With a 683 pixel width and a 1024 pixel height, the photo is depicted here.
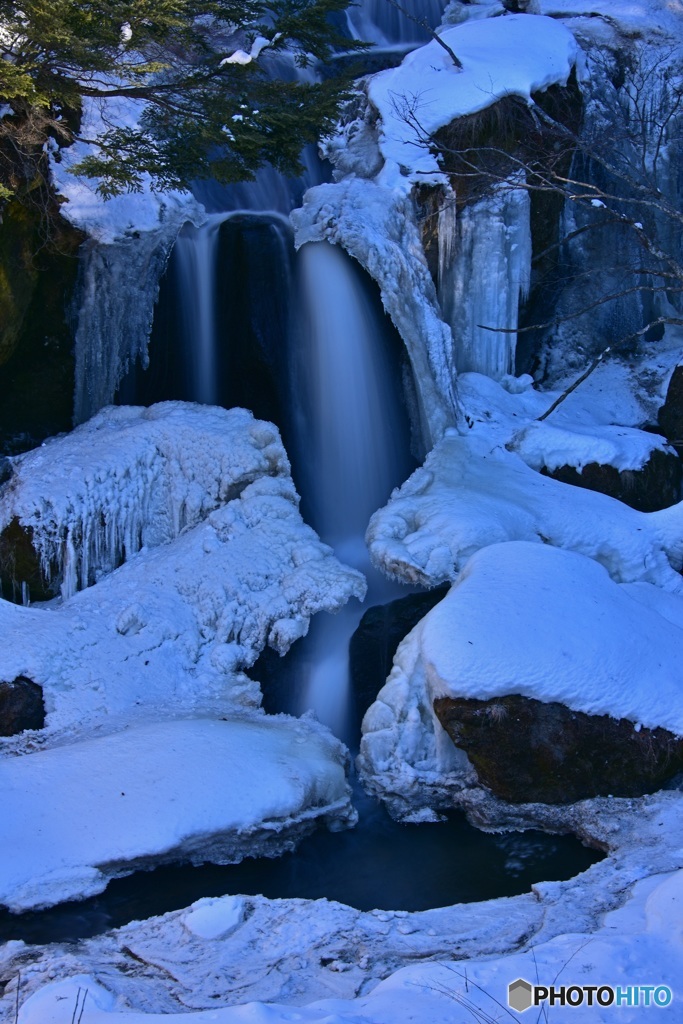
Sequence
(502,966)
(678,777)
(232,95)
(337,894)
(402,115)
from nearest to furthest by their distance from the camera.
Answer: (502,966) → (337,894) → (678,777) → (232,95) → (402,115)

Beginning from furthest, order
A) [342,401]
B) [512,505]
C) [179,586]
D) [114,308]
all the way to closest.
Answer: [342,401] → [114,308] → [512,505] → [179,586]

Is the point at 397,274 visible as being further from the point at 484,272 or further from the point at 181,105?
the point at 181,105

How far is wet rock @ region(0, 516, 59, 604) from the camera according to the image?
738 centimetres

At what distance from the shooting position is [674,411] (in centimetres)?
945

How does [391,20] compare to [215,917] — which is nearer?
[215,917]

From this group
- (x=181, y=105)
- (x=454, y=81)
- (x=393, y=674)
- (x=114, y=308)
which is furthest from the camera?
(x=454, y=81)

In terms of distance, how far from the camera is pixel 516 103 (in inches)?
372

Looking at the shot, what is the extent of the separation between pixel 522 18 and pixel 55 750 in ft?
29.1

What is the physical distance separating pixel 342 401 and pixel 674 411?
3.28 metres

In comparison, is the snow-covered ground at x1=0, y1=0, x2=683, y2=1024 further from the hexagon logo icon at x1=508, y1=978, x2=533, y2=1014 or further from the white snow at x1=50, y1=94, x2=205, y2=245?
the white snow at x1=50, y1=94, x2=205, y2=245

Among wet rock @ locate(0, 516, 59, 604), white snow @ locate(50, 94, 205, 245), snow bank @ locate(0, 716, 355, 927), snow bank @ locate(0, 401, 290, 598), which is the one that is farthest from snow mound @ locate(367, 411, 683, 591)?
white snow @ locate(50, 94, 205, 245)

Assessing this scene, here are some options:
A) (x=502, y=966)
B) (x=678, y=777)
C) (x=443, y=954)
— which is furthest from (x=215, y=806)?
(x=678, y=777)

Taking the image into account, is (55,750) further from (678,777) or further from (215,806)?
(678,777)

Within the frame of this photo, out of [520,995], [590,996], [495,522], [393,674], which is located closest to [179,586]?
[393,674]
